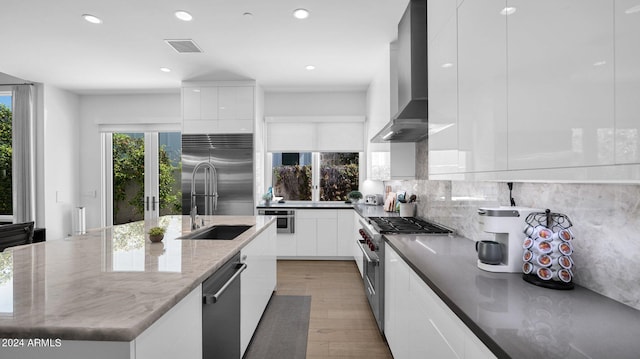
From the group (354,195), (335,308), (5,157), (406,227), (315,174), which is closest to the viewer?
(406,227)

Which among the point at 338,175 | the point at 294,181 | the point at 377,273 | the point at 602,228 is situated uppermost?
the point at 338,175

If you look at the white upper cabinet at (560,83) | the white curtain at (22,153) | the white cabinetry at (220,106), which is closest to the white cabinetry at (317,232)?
the white cabinetry at (220,106)

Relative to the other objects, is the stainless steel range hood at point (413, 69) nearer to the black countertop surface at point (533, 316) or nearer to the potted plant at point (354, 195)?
the black countertop surface at point (533, 316)

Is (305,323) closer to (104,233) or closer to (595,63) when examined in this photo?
(104,233)

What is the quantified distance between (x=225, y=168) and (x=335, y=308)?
2.71m

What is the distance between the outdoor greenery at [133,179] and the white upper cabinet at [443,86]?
15.4 ft

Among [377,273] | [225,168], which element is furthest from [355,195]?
[377,273]

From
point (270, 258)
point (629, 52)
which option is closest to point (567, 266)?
point (629, 52)

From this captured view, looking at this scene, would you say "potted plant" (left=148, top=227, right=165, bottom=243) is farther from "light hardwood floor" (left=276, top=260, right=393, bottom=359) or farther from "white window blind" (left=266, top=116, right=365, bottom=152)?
"white window blind" (left=266, top=116, right=365, bottom=152)

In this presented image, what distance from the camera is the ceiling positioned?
108 inches

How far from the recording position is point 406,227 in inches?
103

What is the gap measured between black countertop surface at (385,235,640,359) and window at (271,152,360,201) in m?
4.00

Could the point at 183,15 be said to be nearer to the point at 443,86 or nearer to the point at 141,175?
the point at 443,86

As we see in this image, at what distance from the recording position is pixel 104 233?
2271 millimetres
